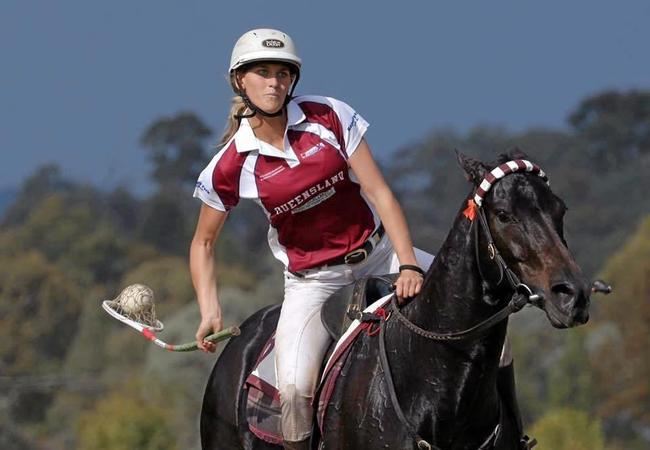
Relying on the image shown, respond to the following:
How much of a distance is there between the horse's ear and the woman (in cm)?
82

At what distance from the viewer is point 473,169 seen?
26.9 feet

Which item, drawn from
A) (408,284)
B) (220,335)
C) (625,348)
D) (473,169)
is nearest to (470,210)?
(473,169)

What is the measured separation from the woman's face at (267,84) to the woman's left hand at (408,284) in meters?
1.09

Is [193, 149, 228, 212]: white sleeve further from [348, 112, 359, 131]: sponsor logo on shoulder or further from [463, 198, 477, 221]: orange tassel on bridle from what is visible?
[463, 198, 477, 221]: orange tassel on bridle

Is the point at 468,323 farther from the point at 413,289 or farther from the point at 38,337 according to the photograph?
the point at 38,337

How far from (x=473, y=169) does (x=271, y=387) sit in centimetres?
201

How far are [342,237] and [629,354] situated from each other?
5442 centimetres

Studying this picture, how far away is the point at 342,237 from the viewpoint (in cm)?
945

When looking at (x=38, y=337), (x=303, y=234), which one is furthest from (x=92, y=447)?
(x=38, y=337)

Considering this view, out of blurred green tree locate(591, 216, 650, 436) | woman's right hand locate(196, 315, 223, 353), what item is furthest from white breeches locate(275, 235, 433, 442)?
blurred green tree locate(591, 216, 650, 436)

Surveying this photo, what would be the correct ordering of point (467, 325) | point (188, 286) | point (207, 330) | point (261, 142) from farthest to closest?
1. point (188, 286)
2. point (207, 330)
3. point (261, 142)
4. point (467, 325)

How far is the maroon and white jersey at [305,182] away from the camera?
917cm

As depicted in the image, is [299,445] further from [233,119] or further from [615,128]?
[615,128]

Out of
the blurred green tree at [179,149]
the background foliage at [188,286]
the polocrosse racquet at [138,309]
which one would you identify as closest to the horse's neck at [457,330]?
the polocrosse racquet at [138,309]
